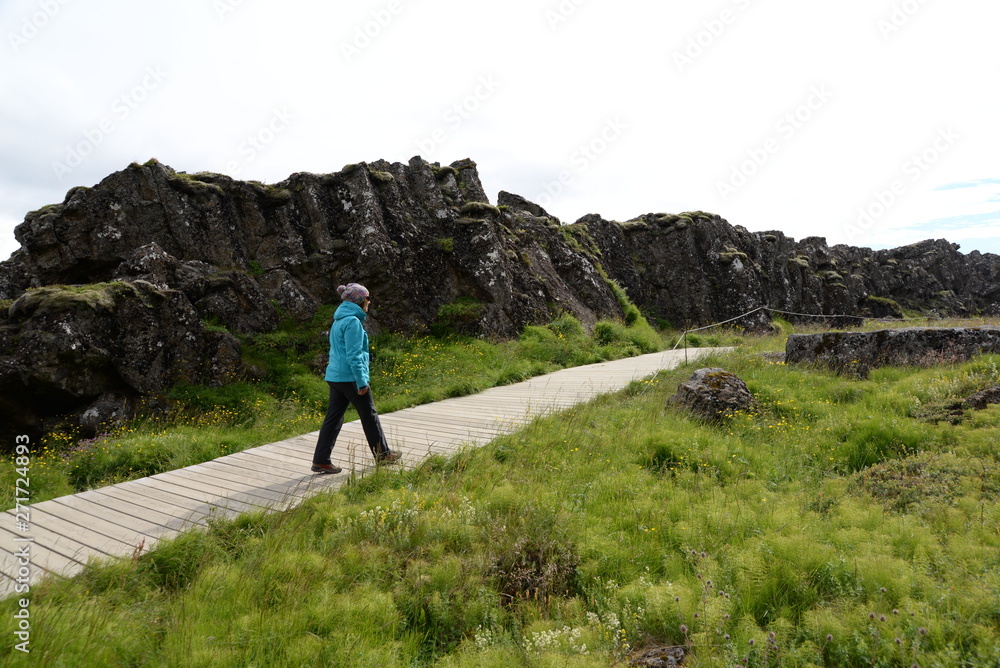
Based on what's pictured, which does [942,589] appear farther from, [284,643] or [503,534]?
[284,643]

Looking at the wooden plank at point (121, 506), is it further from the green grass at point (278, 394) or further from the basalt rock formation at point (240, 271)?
the basalt rock formation at point (240, 271)

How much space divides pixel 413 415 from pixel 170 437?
398 cm

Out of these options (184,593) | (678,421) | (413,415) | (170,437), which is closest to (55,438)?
(170,437)

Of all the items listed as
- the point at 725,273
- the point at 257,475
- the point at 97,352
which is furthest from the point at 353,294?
the point at 725,273

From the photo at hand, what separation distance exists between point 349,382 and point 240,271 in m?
9.42

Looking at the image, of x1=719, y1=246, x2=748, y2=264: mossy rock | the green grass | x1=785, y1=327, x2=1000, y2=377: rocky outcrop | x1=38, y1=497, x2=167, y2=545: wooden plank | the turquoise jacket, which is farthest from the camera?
x1=719, y1=246, x2=748, y2=264: mossy rock

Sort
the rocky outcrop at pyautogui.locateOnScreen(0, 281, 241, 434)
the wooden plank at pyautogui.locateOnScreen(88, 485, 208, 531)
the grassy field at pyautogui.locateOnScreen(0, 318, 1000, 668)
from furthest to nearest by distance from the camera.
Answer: the rocky outcrop at pyautogui.locateOnScreen(0, 281, 241, 434)
the wooden plank at pyautogui.locateOnScreen(88, 485, 208, 531)
the grassy field at pyautogui.locateOnScreen(0, 318, 1000, 668)

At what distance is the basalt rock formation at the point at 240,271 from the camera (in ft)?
32.4

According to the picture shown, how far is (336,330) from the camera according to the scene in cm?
640

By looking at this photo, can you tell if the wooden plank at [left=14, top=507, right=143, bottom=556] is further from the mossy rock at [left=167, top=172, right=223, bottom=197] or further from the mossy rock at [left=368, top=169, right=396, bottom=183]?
the mossy rock at [left=368, top=169, right=396, bottom=183]

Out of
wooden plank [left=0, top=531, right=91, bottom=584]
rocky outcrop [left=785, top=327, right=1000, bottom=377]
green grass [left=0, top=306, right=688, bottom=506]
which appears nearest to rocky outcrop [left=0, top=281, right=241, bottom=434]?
green grass [left=0, top=306, right=688, bottom=506]

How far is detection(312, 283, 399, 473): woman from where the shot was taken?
627 cm

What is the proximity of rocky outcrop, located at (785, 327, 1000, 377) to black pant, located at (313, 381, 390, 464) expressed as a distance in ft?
33.6

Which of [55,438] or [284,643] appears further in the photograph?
[55,438]
